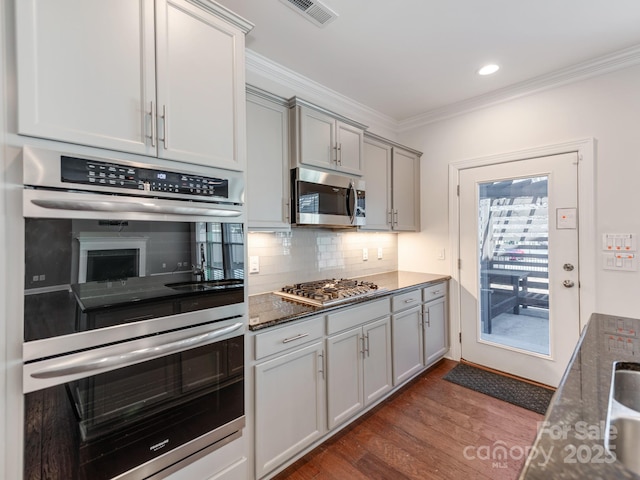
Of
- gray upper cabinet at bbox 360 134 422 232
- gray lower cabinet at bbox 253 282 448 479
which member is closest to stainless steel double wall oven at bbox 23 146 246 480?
gray lower cabinet at bbox 253 282 448 479

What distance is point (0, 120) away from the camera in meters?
0.97

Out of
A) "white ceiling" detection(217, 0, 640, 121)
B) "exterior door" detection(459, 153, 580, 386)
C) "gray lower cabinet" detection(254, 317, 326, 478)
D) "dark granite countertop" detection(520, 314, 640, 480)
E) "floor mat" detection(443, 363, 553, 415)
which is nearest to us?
"dark granite countertop" detection(520, 314, 640, 480)

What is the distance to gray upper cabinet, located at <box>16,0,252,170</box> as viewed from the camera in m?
1.03

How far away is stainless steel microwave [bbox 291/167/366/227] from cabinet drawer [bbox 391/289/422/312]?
725 millimetres

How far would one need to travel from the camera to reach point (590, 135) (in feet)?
8.21

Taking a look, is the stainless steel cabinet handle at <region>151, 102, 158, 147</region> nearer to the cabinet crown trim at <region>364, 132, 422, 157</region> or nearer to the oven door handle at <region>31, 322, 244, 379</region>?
the oven door handle at <region>31, 322, 244, 379</region>

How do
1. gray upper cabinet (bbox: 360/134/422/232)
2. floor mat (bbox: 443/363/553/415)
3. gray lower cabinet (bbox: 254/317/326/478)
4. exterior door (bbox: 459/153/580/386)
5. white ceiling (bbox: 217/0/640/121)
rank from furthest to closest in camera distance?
gray upper cabinet (bbox: 360/134/422/232) < exterior door (bbox: 459/153/580/386) < floor mat (bbox: 443/363/553/415) < white ceiling (bbox: 217/0/640/121) < gray lower cabinet (bbox: 254/317/326/478)

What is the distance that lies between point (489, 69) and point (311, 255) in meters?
2.20

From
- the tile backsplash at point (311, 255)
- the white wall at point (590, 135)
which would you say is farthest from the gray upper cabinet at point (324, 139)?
the white wall at point (590, 135)

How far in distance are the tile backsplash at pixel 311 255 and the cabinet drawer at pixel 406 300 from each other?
2.10 feet

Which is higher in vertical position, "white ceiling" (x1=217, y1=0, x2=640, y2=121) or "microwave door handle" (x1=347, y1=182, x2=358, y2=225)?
"white ceiling" (x1=217, y1=0, x2=640, y2=121)

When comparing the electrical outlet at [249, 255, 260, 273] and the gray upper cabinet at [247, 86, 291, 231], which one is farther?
the electrical outlet at [249, 255, 260, 273]

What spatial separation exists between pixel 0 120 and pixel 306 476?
218cm

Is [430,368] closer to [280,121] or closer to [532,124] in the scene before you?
[532,124]
